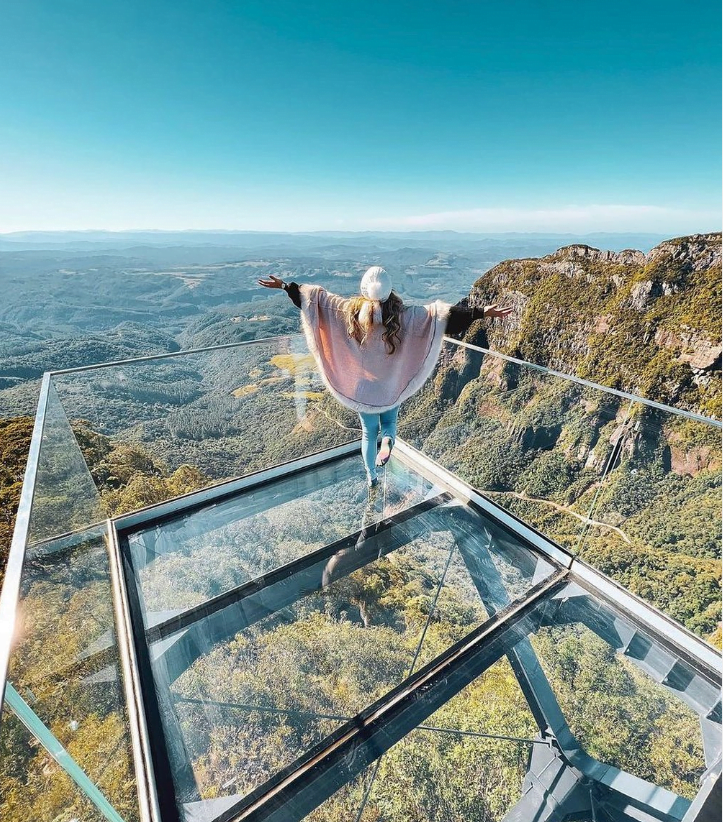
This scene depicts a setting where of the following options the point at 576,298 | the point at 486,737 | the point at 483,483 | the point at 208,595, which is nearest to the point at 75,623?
the point at 208,595

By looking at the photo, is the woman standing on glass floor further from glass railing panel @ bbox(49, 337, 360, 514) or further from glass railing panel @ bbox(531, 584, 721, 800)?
glass railing panel @ bbox(531, 584, 721, 800)

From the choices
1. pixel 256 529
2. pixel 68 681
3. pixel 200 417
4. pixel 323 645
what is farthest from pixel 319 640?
pixel 200 417

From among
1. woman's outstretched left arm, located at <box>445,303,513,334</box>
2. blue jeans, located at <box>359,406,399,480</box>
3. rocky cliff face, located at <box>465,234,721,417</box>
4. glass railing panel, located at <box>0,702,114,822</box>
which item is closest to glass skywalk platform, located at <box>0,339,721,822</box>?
glass railing panel, located at <box>0,702,114,822</box>

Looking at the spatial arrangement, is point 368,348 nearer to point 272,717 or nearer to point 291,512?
point 291,512

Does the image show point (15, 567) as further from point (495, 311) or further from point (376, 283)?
point (495, 311)

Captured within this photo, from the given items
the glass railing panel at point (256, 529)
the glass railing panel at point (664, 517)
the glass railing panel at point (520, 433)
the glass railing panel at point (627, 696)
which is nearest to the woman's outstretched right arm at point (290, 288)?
the glass railing panel at point (520, 433)
